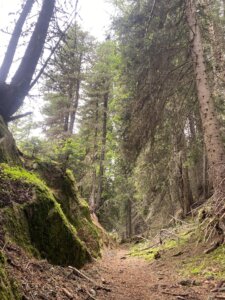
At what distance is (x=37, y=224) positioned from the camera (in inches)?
215

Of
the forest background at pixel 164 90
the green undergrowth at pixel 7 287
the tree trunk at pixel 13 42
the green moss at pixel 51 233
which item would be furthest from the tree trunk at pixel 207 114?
the green undergrowth at pixel 7 287

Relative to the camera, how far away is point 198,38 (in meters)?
8.73

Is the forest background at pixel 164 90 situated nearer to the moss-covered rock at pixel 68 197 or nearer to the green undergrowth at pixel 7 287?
the moss-covered rock at pixel 68 197

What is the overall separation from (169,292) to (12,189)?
A: 3384mm

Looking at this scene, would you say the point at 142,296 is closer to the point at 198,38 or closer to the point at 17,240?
the point at 17,240

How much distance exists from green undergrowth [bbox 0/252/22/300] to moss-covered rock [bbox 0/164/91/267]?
1457 mm

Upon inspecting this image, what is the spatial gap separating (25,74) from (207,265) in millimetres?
6031

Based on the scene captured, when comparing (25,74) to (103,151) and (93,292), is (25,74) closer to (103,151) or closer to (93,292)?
(93,292)

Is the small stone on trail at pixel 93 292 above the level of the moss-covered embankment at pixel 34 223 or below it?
below

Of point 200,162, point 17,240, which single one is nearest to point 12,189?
point 17,240

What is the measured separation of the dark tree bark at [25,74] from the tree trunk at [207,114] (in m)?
4.16

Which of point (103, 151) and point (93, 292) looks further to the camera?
point (103, 151)

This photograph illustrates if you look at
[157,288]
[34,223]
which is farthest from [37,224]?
[157,288]

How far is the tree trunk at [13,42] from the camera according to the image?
25.9 feet
